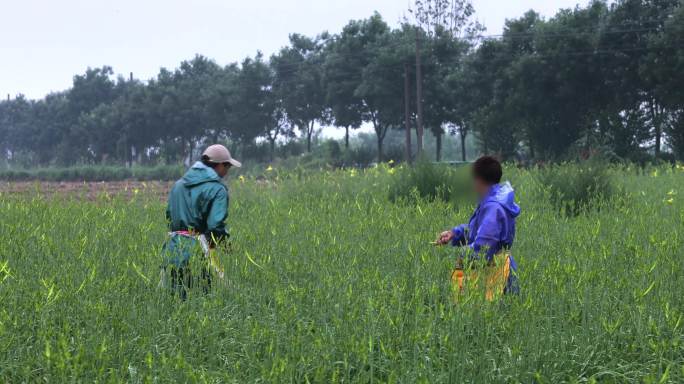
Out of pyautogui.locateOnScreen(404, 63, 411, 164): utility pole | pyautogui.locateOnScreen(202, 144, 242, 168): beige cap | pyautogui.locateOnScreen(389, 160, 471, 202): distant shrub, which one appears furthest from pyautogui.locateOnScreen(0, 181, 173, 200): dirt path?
pyautogui.locateOnScreen(404, 63, 411, 164): utility pole

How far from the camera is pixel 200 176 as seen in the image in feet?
18.7

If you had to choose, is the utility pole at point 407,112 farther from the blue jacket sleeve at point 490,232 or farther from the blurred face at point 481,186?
the blue jacket sleeve at point 490,232

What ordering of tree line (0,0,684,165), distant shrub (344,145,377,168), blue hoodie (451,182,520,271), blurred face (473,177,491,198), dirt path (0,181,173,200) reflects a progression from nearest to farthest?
blue hoodie (451,182,520,271) → blurred face (473,177,491,198) → dirt path (0,181,173,200) → tree line (0,0,684,165) → distant shrub (344,145,377,168)

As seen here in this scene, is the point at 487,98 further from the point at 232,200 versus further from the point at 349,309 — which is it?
the point at 349,309

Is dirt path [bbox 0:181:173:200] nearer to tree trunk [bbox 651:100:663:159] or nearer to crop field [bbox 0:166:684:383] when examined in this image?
crop field [bbox 0:166:684:383]

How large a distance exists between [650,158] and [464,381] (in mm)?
30313

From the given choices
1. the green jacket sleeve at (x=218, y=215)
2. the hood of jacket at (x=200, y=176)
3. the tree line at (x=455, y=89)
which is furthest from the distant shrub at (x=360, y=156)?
the green jacket sleeve at (x=218, y=215)

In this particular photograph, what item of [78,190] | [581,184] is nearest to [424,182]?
[581,184]

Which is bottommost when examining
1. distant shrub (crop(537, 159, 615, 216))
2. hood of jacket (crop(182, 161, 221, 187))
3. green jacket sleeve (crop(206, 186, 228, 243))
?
distant shrub (crop(537, 159, 615, 216))

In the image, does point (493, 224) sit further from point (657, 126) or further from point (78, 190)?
point (657, 126)

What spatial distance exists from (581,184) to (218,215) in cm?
803

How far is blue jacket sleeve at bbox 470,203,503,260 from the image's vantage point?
16.1 feet

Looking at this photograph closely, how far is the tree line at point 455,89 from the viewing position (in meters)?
34.9

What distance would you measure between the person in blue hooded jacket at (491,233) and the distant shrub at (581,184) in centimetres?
665
